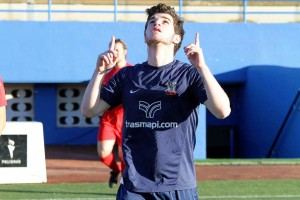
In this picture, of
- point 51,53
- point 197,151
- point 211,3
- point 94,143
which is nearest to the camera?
point 197,151

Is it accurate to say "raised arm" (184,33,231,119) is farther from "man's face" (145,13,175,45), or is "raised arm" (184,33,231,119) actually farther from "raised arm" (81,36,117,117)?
"raised arm" (81,36,117,117)

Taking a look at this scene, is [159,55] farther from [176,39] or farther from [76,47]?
[76,47]

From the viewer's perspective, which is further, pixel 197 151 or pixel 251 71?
pixel 251 71

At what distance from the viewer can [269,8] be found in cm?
2358

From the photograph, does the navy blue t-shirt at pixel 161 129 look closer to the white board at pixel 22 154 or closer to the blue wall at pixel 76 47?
the white board at pixel 22 154

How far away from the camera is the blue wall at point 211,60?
1934 centimetres

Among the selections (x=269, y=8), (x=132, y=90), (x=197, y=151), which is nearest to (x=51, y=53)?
(x=197, y=151)

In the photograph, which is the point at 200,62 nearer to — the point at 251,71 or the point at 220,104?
the point at 220,104

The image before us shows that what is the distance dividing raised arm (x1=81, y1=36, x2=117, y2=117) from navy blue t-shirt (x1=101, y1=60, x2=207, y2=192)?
21 cm

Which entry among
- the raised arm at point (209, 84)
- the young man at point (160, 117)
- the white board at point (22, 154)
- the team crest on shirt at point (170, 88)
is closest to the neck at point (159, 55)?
the young man at point (160, 117)

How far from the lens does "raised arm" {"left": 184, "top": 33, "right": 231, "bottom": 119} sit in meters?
5.19

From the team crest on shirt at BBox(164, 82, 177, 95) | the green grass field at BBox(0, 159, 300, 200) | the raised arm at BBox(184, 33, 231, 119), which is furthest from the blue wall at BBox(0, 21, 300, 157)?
the raised arm at BBox(184, 33, 231, 119)

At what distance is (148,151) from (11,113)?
1510cm

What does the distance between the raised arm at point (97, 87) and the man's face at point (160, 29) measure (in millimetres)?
264
